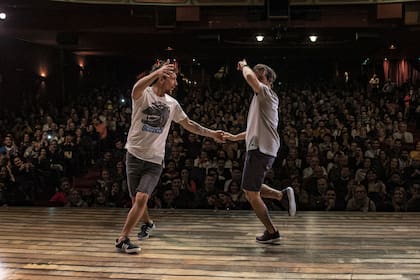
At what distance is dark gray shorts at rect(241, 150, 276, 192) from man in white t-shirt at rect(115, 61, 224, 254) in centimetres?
58

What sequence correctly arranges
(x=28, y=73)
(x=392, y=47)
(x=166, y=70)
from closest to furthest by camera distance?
(x=166, y=70) < (x=28, y=73) < (x=392, y=47)

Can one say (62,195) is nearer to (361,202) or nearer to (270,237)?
(270,237)

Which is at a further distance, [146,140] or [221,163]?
[221,163]

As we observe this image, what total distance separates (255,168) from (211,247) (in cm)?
60

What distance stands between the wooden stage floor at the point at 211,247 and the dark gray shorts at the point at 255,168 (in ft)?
1.37

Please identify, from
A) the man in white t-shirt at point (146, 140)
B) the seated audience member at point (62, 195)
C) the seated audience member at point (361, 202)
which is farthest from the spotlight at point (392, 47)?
the man in white t-shirt at point (146, 140)

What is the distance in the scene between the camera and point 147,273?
2.68 m

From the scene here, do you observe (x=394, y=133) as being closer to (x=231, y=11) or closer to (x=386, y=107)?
(x=386, y=107)

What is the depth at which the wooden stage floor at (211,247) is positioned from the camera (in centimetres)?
271

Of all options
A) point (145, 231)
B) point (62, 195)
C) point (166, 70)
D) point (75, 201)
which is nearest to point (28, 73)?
point (62, 195)

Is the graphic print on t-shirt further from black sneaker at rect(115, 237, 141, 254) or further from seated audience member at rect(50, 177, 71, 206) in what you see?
seated audience member at rect(50, 177, 71, 206)

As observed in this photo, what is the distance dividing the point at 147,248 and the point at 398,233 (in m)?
1.83

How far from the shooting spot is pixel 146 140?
10.3 ft

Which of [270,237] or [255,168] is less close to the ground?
[255,168]
